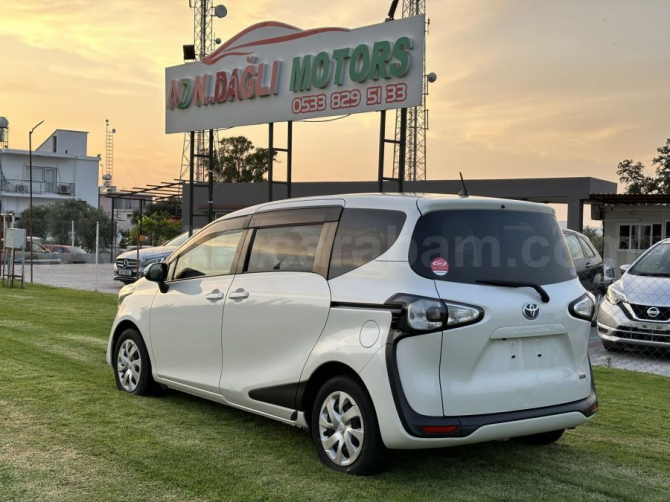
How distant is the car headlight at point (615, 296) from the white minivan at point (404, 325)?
5.57 meters

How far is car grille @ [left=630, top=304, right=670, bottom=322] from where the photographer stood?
404 inches

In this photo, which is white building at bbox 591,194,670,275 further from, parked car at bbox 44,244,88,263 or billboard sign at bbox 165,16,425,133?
parked car at bbox 44,244,88,263

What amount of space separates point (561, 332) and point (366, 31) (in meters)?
9.73

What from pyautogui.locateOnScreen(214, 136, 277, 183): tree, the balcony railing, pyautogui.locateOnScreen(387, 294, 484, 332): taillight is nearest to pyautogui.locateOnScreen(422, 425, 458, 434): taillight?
pyautogui.locateOnScreen(387, 294, 484, 332): taillight

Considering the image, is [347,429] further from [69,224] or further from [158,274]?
[69,224]

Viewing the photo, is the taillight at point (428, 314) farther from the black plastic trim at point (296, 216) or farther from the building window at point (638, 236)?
the building window at point (638, 236)

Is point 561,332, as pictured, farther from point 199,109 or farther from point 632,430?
point 199,109

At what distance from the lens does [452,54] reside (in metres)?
17.5

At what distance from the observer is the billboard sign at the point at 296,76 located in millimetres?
13211

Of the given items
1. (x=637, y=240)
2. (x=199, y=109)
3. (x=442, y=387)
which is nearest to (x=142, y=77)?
(x=199, y=109)

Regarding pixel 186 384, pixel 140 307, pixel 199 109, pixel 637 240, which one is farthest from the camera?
pixel 637 240

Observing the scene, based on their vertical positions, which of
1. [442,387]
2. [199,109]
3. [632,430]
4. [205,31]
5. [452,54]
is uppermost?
[205,31]

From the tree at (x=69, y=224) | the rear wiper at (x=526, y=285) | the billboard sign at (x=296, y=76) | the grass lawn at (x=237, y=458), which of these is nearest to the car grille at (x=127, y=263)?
the billboard sign at (x=296, y=76)

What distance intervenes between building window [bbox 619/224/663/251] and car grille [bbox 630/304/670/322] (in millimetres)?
22862
